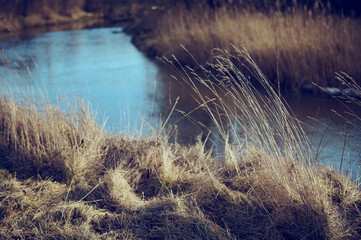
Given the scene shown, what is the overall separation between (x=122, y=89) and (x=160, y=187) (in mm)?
4506

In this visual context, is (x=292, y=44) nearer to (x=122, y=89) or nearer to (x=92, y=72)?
(x=122, y=89)

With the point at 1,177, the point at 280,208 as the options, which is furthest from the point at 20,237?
the point at 280,208

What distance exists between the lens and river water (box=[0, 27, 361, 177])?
4.59m

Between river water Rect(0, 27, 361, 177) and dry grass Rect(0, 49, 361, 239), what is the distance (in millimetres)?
313

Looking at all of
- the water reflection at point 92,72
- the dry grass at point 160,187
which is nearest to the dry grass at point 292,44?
the water reflection at point 92,72

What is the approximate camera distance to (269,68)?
7266 mm

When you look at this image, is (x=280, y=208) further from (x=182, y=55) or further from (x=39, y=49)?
(x=39, y=49)

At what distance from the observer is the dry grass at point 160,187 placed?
8.86 ft

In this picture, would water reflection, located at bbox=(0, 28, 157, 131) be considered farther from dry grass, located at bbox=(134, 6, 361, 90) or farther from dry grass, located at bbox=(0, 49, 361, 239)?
dry grass, located at bbox=(134, 6, 361, 90)

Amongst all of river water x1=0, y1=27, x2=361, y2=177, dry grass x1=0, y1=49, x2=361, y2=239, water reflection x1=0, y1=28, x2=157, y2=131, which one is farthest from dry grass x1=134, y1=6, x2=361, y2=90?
dry grass x1=0, y1=49, x2=361, y2=239

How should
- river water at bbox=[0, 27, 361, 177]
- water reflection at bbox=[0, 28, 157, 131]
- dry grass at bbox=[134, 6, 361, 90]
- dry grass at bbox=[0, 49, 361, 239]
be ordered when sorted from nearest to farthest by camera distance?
dry grass at bbox=[0, 49, 361, 239] < river water at bbox=[0, 27, 361, 177] < water reflection at bbox=[0, 28, 157, 131] < dry grass at bbox=[134, 6, 361, 90]

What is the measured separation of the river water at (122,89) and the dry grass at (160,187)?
31 centimetres

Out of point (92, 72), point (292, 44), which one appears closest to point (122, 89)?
point (92, 72)

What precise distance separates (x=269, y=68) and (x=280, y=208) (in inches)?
190
